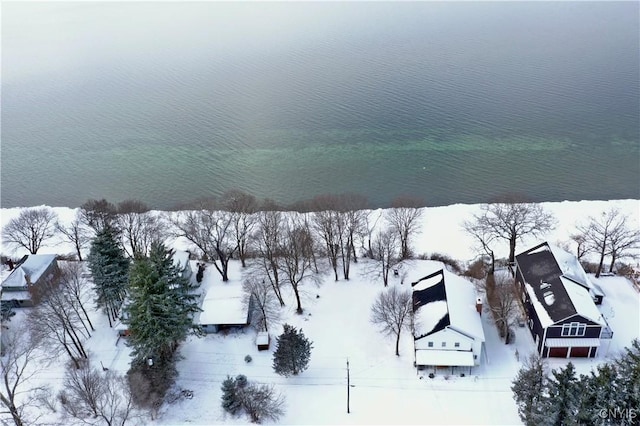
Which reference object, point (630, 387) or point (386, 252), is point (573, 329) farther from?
point (386, 252)

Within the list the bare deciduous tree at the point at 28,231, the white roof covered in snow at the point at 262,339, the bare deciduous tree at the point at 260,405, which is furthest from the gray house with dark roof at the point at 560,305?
the bare deciduous tree at the point at 28,231

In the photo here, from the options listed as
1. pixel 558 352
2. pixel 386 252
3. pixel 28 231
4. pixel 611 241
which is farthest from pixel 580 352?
pixel 28 231

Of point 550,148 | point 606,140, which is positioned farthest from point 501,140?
point 606,140

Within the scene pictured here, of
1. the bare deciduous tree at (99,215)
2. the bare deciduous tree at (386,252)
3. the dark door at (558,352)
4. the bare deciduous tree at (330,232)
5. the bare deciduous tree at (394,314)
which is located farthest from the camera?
the bare deciduous tree at (99,215)

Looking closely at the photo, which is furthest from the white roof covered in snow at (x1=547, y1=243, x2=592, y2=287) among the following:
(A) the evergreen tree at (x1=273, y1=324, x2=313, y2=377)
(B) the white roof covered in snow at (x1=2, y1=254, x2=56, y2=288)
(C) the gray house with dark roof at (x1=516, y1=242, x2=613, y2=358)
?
(B) the white roof covered in snow at (x1=2, y1=254, x2=56, y2=288)

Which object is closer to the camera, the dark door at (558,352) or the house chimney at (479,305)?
the dark door at (558,352)

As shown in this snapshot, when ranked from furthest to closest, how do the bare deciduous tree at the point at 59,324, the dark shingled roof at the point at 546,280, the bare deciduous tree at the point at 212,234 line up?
the bare deciduous tree at the point at 212,234, the bare deciduous tree at the point at 59,324, the dark shingled roof at the point at 546,280

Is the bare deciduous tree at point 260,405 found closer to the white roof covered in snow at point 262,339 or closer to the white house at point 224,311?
the white roof covered in snow at point 262,339
